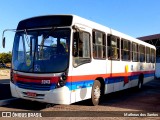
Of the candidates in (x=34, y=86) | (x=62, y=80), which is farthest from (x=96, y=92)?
(x=34, y=86)

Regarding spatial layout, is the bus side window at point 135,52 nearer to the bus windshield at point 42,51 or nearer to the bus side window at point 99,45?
the bus side window at point 99,45

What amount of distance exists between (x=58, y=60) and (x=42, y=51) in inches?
26.8

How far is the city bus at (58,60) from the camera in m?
9.18

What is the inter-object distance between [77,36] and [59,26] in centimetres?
71

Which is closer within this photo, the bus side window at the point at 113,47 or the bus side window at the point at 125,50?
the bus side window at the point at 113,47

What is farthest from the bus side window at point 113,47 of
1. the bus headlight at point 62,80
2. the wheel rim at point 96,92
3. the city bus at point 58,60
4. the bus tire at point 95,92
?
the bus headlight at point 62,80

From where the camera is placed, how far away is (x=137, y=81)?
58.1 ft

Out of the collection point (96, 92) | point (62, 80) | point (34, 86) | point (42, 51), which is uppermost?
point (42, 51)

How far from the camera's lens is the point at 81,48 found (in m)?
9.78

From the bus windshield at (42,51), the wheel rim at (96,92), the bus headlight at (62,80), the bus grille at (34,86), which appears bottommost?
the wheel rim at (96,92)

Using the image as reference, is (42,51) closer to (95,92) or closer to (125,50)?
(95,92)

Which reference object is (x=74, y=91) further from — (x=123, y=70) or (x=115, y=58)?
(x=123, y=70)

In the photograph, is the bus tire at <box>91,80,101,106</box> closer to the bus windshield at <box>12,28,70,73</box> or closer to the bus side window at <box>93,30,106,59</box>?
the bus side window at <box>93,30,106,59</box>

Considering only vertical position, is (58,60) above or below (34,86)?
above
